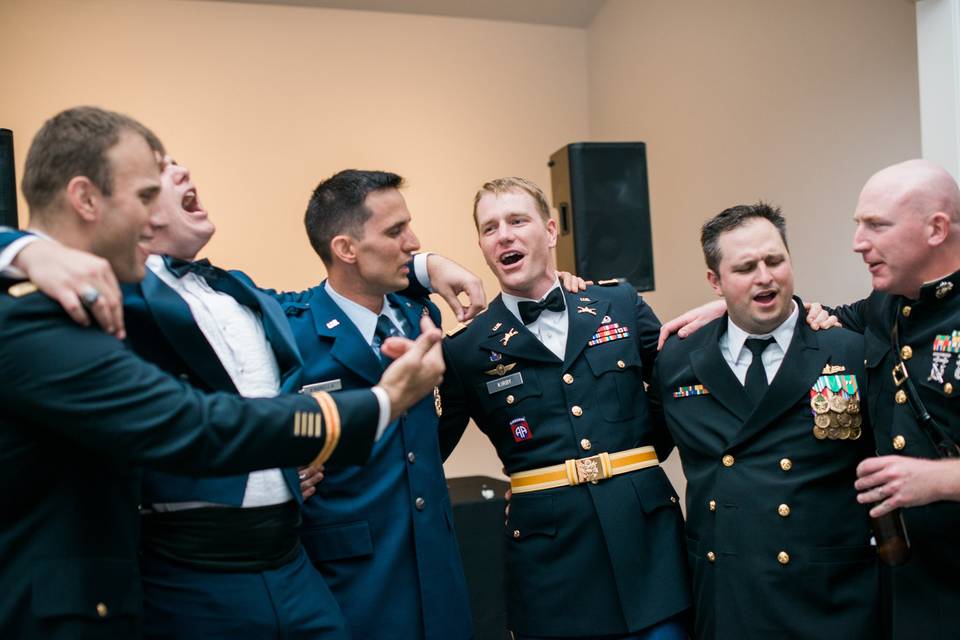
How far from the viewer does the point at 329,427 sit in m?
1.72

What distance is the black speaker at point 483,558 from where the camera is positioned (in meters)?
4.45

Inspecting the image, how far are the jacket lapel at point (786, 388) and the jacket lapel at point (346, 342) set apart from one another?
0.95 m

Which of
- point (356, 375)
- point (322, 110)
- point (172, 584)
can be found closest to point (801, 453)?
point (356, 375)

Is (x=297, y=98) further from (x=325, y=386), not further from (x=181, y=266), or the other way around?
(x=181, y=266)

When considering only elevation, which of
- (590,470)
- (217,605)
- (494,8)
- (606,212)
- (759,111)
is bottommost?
(217,605)

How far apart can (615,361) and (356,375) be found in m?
0.73

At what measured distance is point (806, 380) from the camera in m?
2.46

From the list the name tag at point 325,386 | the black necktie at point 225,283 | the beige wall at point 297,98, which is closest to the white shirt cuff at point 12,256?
the black necktie at point 225,283

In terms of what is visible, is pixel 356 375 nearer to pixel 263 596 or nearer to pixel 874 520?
pixel 263 596

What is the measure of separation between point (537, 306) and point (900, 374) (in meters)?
1.00

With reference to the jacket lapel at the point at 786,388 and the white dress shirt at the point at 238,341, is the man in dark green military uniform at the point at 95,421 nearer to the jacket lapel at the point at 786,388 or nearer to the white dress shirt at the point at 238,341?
the white dress shirt at the point at 238,341

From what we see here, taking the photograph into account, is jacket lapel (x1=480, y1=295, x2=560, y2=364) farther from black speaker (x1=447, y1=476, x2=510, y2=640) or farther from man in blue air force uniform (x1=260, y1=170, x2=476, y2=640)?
black speaker (x1=447, y1=476, x2=510, y2=640)

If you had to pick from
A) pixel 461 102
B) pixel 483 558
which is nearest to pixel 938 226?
pixel 483 558

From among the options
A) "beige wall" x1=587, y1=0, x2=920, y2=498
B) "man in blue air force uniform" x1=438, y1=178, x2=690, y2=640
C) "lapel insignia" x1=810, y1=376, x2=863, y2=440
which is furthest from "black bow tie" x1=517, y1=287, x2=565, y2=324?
"beige wall" x1=587, y1=0, x2=920, y2=498
